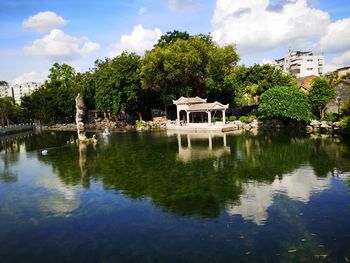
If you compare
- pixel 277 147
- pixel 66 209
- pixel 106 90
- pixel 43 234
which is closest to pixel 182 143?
pixel 277 147

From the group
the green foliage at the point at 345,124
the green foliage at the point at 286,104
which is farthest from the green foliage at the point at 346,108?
the green foliage at the point at 286,104

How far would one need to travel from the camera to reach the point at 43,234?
12.2 metres

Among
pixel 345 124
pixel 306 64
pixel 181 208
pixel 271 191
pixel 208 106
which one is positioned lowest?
pixel 181 208

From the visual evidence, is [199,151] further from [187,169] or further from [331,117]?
[331,117]

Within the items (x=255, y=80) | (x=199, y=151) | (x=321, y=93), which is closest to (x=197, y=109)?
(x=255, y=80)

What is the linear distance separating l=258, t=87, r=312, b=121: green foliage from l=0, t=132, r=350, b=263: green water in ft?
49.2

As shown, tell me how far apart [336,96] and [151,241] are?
37.5 m

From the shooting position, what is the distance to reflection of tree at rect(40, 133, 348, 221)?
15664mm

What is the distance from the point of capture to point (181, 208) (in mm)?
14172

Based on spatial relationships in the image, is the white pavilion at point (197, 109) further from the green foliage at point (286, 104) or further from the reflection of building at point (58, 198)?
the reflection of building at point (58, 198)

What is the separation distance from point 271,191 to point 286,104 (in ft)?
90.1

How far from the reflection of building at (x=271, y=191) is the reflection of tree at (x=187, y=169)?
0.48 metres

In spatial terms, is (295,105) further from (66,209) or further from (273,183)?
(66,209)

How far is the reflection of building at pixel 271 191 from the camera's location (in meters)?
13.2
